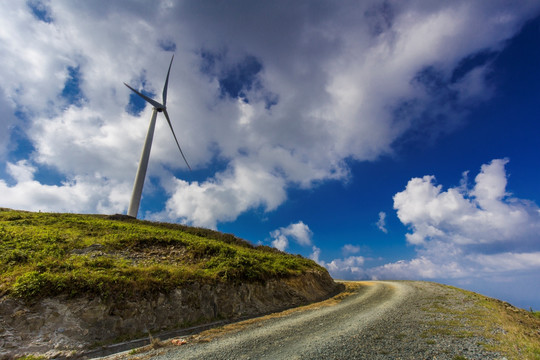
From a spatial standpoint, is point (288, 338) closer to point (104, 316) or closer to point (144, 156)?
point (104, 316)

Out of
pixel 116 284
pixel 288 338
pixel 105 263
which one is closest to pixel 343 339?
pixel 288 338

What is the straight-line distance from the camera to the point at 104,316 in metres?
13.1

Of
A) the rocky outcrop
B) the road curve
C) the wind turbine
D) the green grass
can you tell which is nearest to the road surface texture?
the road curve

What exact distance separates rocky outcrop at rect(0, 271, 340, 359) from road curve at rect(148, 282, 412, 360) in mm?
3204

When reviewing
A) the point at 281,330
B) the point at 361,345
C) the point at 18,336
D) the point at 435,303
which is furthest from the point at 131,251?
the point at 435,303

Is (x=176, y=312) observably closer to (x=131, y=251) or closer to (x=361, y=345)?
(x=131, y=251)

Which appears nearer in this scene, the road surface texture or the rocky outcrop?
the road surface texture

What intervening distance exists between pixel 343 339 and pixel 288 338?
9.58 ft

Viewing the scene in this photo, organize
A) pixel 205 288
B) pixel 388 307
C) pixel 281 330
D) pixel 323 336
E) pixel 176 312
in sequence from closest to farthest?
pixel 323 336
pixel 281 330
pixel 176 312
pixel 205 288
pixel 388 307

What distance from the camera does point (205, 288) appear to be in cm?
1827

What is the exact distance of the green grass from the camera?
1359 centimetres

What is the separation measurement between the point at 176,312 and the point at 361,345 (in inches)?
454

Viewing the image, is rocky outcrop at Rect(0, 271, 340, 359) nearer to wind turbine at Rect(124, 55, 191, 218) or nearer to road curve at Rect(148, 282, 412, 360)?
road curve at Rect(148, 282, 412, 360)

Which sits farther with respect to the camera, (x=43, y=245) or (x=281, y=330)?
(x=43, y=245)
